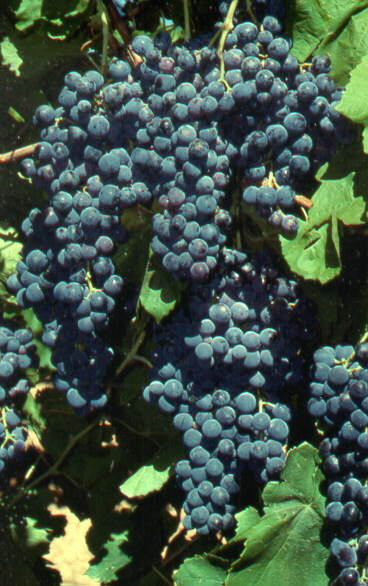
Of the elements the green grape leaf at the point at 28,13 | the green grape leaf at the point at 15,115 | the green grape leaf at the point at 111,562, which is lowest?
the green grape leaf at the point at 111,562

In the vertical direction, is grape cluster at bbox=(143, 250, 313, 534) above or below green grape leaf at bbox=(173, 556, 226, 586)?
above

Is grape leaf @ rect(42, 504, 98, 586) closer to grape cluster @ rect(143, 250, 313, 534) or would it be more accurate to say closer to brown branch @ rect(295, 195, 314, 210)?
grape cluster @ rect(143, 250, 313, 534)

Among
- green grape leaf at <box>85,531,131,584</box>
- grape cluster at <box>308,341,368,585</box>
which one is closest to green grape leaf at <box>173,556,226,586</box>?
grape cluster at <box>308,341,368,585</box>

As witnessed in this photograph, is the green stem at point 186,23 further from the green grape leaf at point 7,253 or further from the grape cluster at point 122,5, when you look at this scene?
the green grape leaf at point 7,253

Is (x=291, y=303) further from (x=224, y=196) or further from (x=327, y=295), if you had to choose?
(x=224, y=196)

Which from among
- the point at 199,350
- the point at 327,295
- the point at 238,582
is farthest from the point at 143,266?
the point at 238,582

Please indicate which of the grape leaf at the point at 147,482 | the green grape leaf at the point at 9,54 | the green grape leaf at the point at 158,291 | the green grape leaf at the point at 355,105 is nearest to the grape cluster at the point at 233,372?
the green grape leaf at the point at 158,291
